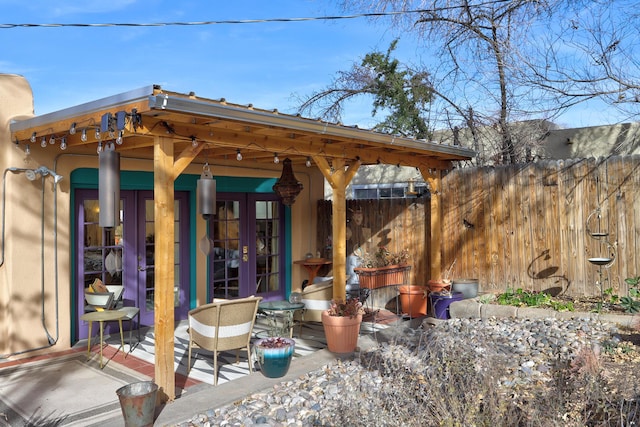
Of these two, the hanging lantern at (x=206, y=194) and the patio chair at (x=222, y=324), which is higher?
the hanging lantern at (x=206, y=194)

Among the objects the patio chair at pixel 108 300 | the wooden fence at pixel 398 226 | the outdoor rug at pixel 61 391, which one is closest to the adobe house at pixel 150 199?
the patio chair at pixel 108 300

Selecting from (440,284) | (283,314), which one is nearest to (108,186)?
(283,314)

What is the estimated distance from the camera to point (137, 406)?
3598 mm

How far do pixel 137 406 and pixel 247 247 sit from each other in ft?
15.0

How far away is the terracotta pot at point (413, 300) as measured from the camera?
7449 millimetres

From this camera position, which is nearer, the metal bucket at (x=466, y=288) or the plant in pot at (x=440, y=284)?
the metal bucket at (x=466, y=288)

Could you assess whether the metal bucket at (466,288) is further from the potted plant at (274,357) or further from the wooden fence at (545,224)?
the potted plant at (274,357)

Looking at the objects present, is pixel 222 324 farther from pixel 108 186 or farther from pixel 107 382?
pixel 108 186

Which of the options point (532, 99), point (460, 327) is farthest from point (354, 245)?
point (532, 99)

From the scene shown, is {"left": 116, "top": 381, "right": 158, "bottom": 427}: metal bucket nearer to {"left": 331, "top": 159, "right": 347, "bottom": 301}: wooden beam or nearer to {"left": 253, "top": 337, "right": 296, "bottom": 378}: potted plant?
{"left": 253, "top": 337, "right": 296, "bottom": 378}: potted plant

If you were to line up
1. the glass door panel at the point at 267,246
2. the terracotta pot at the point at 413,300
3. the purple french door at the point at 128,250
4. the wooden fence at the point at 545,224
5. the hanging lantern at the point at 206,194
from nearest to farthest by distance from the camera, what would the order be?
1. the hanging lantern at the point at 206,194
2. the purple french door at the point at 128,250
3. the wooden fence at the point at 545,224
4. the terracotta pot at the point at 413,300
5. the glass door panel at the point at 267,246

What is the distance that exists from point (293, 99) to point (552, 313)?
8.83 metres

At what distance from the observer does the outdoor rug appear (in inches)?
156

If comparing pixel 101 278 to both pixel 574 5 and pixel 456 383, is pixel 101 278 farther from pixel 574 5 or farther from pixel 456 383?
pixel 574 5
